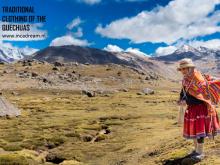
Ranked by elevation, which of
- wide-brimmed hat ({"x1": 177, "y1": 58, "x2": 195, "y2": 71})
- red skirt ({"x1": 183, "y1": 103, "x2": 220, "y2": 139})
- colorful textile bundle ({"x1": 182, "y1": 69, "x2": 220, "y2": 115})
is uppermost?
wide-brimmed hat ({"x1": 177, "y1": 58, "x2": 195, "y2": 71})

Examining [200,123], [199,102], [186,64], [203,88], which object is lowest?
[200,123]

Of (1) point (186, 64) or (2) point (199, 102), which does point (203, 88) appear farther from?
(1) point (186, 64)

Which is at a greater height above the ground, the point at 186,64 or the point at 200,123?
the point at 186,64

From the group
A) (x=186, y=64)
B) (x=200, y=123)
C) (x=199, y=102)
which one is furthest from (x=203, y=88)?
(x=200, y=123)

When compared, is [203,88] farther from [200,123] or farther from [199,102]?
[200,123]

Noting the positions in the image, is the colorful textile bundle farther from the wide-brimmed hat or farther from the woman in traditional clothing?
the wide-brimmed hat

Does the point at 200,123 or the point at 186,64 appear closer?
the point at 200,123

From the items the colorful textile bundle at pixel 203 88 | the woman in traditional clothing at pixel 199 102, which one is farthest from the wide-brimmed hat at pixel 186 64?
the colorful textile bundle at pixel 203 88

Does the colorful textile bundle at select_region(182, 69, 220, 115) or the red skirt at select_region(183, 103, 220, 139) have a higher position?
the colorful textile bundle at select_region(182, 69, 220, 115)

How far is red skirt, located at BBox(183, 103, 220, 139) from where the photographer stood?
63.9 feet

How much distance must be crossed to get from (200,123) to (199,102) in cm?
103

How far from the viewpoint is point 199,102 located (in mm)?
19594

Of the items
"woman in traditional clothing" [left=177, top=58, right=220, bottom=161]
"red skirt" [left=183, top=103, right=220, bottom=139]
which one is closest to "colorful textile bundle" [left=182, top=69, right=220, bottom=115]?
"woman in traditional clothing" [left=177, top=58, right=220, bottom=161]

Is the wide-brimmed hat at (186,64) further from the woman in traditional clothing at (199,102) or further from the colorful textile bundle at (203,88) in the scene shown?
the colorful textile bundle at (203,88)
